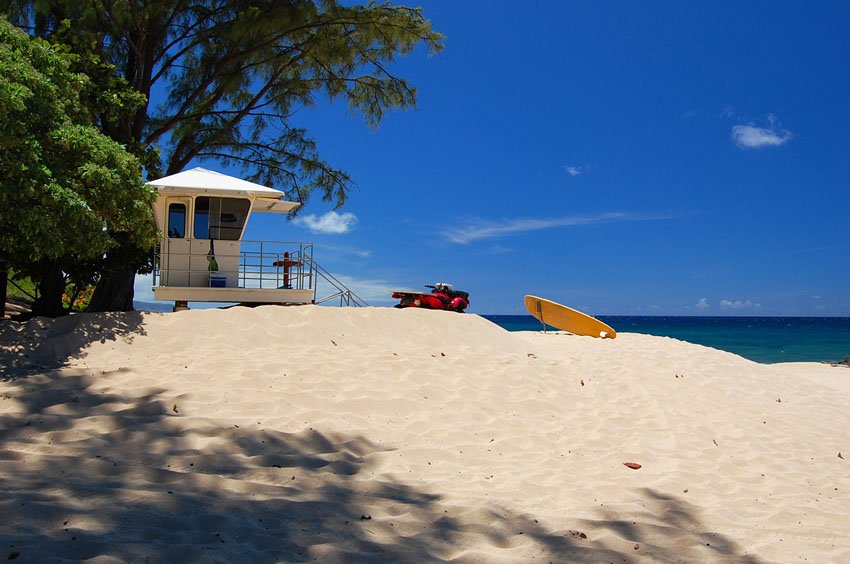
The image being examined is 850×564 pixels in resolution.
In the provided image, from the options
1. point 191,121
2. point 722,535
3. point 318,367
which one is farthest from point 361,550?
point 191,121

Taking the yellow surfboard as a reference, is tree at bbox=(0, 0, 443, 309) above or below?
above

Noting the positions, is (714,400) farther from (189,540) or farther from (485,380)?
(189,540)

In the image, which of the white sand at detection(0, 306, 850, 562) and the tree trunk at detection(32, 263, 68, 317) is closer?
the white sand at detection(0, 306, 850, 562)

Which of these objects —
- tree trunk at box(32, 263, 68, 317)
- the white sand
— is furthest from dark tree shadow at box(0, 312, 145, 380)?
tree trunk at box(32, 263, 68, 317)

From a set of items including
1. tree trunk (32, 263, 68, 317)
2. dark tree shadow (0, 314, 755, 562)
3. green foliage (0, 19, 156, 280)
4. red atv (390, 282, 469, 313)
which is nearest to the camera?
dark tree shadow (0, 314, 755, 562)

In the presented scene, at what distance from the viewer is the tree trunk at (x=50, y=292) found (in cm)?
1130

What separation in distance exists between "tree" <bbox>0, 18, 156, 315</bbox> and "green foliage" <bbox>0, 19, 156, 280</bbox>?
0.04 feet

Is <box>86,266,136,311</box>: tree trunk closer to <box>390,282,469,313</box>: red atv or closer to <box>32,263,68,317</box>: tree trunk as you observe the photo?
<box>32,263,68,317</box>: tree trunk

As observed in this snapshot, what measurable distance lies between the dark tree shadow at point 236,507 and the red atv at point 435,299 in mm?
9936

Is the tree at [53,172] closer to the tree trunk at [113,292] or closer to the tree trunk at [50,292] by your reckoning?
the tree trunk at [50,292]

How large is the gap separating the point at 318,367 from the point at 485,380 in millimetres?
2347

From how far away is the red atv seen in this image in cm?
1569

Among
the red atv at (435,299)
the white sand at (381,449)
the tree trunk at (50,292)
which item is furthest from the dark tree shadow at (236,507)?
the red atv at (435,299)

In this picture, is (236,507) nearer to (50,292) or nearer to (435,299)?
(50,292)
